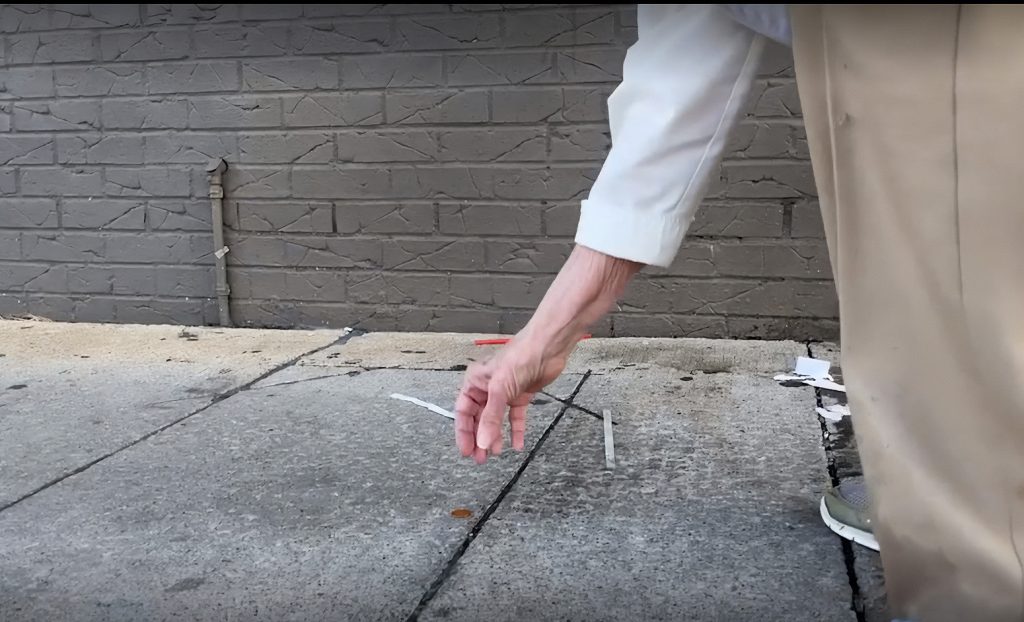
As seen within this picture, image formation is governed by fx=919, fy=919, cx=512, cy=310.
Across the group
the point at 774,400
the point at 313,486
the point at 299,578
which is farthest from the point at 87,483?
the point at 774,400

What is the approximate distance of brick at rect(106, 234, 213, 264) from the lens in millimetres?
4730

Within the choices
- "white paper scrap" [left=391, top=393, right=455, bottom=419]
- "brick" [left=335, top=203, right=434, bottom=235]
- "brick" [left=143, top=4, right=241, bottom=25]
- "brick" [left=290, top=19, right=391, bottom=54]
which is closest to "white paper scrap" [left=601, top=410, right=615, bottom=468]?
"white paper scrap" [left=391, top=393, right=455, bottom=419]

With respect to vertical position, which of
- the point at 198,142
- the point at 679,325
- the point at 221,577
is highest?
the point at 198,142

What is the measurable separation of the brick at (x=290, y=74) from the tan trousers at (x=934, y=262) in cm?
365

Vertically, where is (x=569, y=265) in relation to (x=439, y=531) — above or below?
above

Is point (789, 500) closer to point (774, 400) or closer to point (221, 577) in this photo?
point (774, 400)

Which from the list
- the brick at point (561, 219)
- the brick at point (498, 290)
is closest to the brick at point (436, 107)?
the brick at point (561, 219)

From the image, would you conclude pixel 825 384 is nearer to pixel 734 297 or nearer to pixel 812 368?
pixel 812 368

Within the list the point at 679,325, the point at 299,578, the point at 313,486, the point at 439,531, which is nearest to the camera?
the point at 299,578

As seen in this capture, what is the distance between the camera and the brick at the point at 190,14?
4488 millimetres

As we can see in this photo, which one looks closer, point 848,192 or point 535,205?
point 848,192

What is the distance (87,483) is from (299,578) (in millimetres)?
961

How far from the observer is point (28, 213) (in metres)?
4.93

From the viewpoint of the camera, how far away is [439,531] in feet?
7.47
